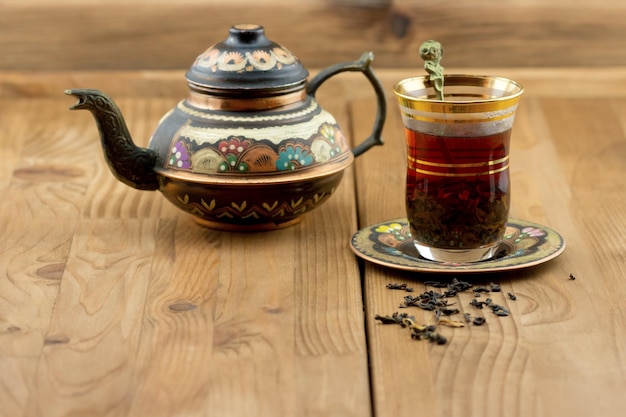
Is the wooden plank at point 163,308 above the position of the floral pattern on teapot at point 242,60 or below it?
below

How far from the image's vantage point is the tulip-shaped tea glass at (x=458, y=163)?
1195 millimetres

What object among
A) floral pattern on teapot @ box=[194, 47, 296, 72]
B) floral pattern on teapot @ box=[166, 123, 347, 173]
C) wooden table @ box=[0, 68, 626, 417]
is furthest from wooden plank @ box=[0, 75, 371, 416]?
floral pattern on teapot @ box=[194, 47, 296, 72]

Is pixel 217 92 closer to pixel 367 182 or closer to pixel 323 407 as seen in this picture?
pixel 367 182

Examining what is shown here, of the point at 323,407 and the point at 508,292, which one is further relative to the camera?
the point at 508,292

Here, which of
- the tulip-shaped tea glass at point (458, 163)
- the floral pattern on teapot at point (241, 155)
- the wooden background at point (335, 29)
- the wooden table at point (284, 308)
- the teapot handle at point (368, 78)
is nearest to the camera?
the wooden table at point (284, 308)

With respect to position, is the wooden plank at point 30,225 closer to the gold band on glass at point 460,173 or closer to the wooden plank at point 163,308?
the wooden plank at point 163,308

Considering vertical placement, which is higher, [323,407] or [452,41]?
[323,407]

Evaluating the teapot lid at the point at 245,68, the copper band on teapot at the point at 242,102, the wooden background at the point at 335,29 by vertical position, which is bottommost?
the wooden background at the point at 335,29

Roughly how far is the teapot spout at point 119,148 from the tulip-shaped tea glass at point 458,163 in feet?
1.14

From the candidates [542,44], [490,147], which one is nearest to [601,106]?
[542,44]

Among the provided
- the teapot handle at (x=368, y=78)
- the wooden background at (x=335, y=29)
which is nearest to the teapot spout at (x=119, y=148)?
the teapot handle at (x=368, y=78)


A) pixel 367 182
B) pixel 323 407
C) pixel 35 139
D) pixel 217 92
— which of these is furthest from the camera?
pixel 35 139

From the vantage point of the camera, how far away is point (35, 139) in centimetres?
187

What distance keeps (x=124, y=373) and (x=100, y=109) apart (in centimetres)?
44
